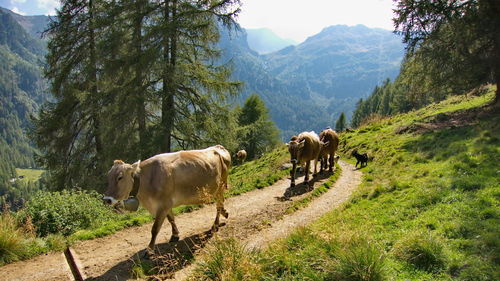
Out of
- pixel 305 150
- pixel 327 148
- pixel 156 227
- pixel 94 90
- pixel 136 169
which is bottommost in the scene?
pixel 156 227

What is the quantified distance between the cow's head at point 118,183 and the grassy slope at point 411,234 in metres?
2.41

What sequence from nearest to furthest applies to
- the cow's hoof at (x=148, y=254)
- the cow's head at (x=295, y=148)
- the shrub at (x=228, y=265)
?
the shrub at (x=228, y=265) → the cow's hoof at (x=148, y=254) → the cow's head at (x=295, y=148)

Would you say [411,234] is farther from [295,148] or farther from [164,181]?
[295,148]

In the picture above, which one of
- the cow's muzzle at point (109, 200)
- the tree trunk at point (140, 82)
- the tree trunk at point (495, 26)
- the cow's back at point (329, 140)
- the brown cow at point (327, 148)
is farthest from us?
the tree trunk at point (495, 26)

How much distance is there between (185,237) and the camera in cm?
872

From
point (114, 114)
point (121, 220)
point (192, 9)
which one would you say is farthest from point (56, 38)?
point (121, 220)

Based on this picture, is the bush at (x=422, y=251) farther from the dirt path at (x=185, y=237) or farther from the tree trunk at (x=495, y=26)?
the tree trunk at (x=495, y=26)

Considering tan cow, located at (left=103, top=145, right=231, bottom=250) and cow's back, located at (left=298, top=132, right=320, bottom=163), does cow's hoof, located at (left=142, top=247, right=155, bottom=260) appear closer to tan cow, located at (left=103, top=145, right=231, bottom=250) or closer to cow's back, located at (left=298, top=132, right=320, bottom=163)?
tan cow, located at (left=103, top=145, right=231, bottom=250)

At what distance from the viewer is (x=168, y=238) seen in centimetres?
860

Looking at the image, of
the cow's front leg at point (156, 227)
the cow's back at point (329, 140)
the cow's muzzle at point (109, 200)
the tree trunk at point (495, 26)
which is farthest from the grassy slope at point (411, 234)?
the tree trunk at point (495, 26)

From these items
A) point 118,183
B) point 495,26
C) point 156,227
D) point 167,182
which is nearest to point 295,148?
point 167,182

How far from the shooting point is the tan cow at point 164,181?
6914mm

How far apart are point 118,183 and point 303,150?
970 centimetres

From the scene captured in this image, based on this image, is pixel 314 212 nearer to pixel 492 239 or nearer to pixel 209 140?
pixel 492 239
